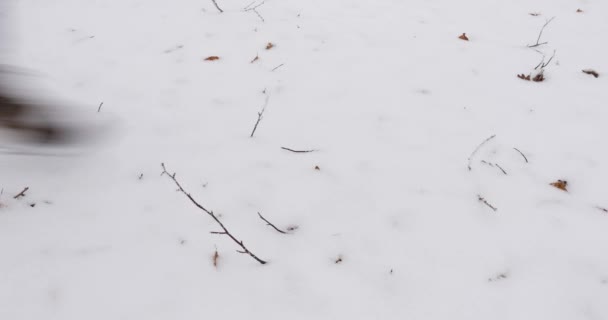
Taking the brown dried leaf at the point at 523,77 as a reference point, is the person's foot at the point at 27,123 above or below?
above

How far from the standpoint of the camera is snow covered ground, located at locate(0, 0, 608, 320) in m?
1.63

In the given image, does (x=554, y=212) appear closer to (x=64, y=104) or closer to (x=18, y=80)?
(x=64, y=104)

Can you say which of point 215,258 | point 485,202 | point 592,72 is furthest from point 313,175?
point 592,72

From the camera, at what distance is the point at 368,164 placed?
2213 mm

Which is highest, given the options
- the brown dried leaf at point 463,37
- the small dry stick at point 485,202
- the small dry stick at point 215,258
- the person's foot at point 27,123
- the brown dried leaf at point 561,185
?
the person's foot at point 27,123

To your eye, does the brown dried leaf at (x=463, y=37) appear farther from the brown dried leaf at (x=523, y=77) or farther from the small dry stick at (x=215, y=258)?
the small dry stick at (x=215, y=258)

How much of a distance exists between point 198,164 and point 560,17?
132 inches

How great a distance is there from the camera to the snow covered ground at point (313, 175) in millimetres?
1635

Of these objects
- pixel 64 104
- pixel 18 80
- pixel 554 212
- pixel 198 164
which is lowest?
pixel 554 212

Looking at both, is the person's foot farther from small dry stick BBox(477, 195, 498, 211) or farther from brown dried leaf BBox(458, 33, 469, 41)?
brown dried leaf BBox(458, 33, 469, 41)

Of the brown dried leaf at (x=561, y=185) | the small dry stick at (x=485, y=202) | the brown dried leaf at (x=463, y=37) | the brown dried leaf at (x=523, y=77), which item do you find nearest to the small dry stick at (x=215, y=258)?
the small dry stick at (x=485, y=202)

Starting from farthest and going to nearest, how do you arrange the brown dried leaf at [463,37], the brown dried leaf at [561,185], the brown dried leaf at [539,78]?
1. the brown dried leaf at [463,37]
2. the brown dried leaf at [539,78]
3. the brown dried leaf at [561,185]

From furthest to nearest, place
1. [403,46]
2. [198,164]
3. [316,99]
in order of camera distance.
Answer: [403,46]
[316,99]
[198,164]

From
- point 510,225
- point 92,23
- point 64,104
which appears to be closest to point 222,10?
point 92,23
